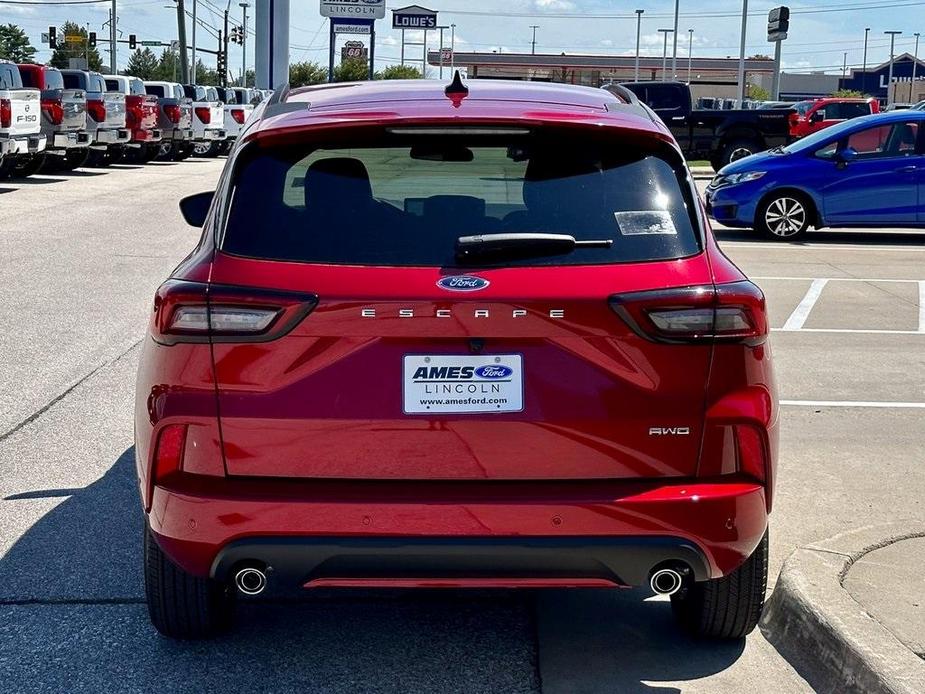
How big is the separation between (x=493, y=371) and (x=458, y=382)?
0.32 feet

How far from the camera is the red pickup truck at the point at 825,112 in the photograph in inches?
1432

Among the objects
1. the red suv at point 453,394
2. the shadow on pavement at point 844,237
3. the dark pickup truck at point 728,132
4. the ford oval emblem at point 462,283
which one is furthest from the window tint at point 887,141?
the ford oval emblem at point 462,283

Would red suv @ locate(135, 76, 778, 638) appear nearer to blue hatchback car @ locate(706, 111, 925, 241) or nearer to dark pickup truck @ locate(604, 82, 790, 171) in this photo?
blue hatchback car @ locate(706, 111, 925, 241)

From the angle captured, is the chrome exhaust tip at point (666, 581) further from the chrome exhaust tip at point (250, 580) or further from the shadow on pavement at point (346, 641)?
the chrome exhaust tip at point (250, 580)

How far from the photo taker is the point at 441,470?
3.68 m

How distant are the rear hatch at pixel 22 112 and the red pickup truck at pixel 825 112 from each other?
19.7 m

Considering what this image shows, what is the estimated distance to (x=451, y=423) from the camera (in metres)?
3.65

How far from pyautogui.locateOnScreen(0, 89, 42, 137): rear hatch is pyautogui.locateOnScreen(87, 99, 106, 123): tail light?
14.6 feet

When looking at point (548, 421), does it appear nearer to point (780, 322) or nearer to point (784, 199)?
point (780, 322)

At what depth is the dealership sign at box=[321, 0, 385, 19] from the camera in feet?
124

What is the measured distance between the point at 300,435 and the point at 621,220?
1090 mm

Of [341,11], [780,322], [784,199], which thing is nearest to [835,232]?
[784,199]

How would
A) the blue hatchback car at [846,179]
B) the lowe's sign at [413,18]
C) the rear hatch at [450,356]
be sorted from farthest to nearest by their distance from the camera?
the lowe's sign at [413,18] < the blue hatchback car at [846,179] < the rear hatch at [450,356]

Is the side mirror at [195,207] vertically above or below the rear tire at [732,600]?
above
